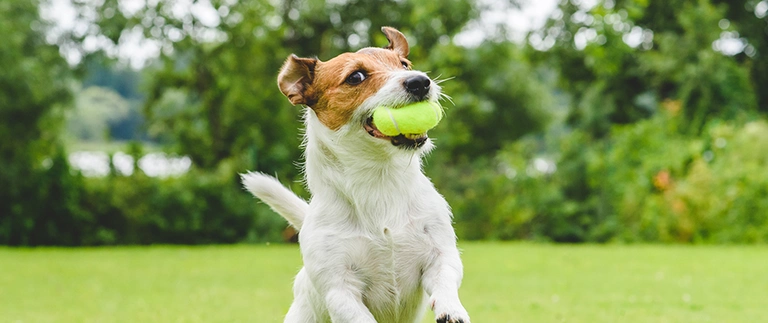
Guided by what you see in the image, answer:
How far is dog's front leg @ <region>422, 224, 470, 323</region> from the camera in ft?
13.2

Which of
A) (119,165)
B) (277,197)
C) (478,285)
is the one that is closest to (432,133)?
(119,165)

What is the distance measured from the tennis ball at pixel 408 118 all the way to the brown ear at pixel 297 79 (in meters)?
0.56

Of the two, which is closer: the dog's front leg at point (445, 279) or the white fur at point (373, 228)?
the dog's front leg at point (445, 279)

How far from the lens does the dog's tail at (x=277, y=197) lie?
5367 millimetres

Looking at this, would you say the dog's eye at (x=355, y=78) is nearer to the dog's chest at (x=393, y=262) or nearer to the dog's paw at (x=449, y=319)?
the dog's chest at (x=393, y=262)

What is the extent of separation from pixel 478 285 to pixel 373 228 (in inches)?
287

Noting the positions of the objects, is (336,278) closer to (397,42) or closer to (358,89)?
(358,89)

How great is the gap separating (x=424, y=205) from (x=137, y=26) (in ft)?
62.5

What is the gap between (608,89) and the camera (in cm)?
2550

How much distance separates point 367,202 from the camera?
4551 mm

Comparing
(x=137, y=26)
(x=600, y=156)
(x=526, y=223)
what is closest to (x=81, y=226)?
(x=137, y=26)

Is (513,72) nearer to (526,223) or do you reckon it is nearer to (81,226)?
(526,223)

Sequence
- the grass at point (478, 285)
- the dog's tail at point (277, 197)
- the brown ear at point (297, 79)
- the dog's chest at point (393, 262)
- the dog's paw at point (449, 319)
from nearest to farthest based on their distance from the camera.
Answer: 1. the dog's paw at point (449, 319)
2. the dog's chest at point (393, 262)
3. the brown ear at point (297, 79)
4. the dog's tail at point (277, 197)
5. the grass at point (478, 285)

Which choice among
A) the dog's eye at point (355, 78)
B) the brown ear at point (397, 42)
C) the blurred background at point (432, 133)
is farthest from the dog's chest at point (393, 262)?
the blurred background at point (432, 133)
